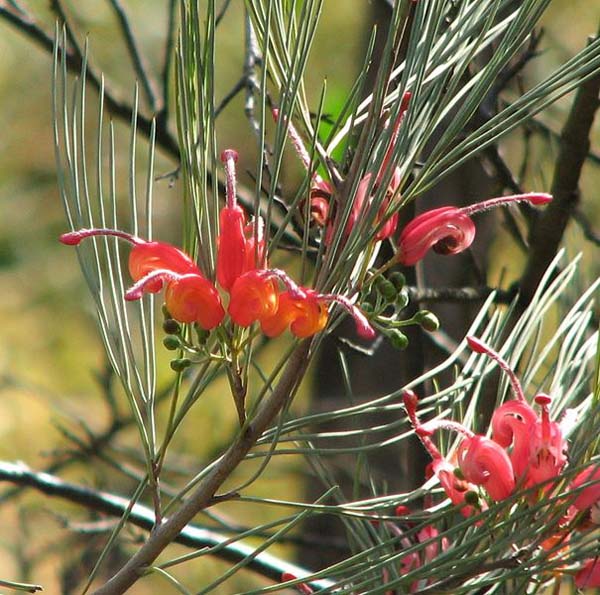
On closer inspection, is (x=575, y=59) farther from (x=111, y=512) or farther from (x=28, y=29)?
(x=28, y=29)

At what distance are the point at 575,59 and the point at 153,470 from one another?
32cm

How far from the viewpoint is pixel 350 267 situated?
52 centimetres

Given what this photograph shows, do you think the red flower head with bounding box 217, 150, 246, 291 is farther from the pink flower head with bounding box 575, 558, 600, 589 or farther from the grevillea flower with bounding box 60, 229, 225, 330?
the pink flower head with bounding box 575, 558, 600, 589

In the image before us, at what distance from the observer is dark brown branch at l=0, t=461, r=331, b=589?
98 centimetres

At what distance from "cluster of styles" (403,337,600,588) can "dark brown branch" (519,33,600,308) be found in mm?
496

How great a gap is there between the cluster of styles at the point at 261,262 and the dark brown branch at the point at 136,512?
1.57ft

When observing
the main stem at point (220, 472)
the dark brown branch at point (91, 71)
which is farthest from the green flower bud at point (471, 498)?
the dark brown branch at point (91, 71)

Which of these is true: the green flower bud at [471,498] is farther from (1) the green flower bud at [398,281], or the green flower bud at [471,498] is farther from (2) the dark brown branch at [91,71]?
(2) the dark brown branch at [91,71]

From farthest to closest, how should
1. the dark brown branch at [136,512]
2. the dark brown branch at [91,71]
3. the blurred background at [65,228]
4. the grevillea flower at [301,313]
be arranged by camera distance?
the blurred background at [65,228] → the dark brown branch at [91,71] → the dark brown branch at [136,512] → the grevillea flower at [301,313]

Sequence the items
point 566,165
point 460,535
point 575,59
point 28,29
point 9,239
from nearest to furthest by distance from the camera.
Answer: point 575,59
point 460,535
point 566,165
point 28,29
point 9,239

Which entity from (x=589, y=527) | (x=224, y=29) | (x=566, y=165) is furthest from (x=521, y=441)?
(x=224, y=29)

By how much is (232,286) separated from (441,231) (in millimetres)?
119

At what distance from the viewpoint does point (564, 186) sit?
3.44ft

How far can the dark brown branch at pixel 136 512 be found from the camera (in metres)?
0.98
